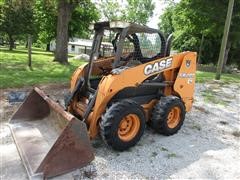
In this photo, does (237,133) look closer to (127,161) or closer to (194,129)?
(194,129)

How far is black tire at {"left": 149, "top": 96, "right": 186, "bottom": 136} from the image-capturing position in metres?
4.71

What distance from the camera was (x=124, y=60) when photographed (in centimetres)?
492

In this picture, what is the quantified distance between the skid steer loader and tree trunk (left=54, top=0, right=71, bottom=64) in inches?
311

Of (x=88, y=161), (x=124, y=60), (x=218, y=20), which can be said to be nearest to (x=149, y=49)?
(x=124, y=60)

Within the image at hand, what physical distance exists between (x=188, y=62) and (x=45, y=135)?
2.81 metres

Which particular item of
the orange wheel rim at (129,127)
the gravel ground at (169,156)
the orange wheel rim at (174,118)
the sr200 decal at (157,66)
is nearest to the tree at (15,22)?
the gravel ground at (169,156)

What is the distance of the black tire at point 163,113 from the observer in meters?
4.71

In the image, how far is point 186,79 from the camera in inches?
209

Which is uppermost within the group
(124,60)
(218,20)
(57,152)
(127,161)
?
(218,20)

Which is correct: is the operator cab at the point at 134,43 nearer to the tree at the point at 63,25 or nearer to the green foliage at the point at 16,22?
the tree at the point at 63,25

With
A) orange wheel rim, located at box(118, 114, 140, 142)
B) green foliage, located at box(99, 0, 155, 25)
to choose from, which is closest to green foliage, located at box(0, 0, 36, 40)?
green foliage, located at box(99, 0, 155, 25)

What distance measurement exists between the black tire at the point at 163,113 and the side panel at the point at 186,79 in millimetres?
365

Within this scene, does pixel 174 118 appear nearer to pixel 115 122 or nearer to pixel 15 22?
pixel 115 122

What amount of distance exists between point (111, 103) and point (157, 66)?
1031 mm
